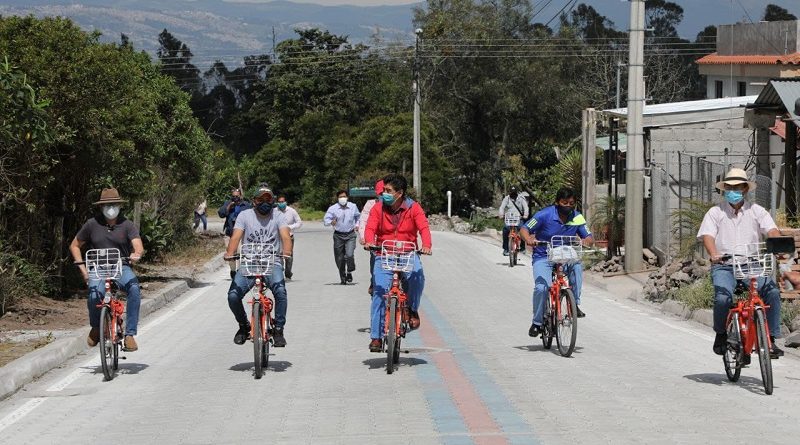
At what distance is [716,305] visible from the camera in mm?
11242

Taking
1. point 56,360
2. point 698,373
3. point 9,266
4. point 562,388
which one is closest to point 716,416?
point 562,388

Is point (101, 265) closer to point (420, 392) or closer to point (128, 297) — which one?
point (128, 297)

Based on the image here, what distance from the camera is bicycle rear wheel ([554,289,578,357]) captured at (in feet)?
42.6

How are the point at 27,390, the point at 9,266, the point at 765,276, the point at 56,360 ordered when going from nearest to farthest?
the point at 765,276
the point at 27,390
the point at 56,360
the point at 9,266

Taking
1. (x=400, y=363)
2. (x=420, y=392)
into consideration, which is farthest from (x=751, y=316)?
(x=400, y=363)

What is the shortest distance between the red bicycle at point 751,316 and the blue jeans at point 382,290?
2.96m

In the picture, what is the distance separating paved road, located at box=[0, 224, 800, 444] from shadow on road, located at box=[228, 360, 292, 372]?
0.07 feet

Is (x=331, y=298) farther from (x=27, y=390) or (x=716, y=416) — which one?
(x=716, y=416)

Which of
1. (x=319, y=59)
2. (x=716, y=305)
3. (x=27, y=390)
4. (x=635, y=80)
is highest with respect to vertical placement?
(x=319, y=59)

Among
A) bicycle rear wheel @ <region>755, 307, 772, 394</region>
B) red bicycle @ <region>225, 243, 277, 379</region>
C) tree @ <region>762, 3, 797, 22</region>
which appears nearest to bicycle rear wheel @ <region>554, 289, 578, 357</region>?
bicycle rear wheel @ <region>755, 307, 772, 394</region>

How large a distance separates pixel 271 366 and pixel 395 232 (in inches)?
71.8

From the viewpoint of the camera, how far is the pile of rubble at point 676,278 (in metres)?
21.0

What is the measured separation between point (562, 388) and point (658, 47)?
3007 inches

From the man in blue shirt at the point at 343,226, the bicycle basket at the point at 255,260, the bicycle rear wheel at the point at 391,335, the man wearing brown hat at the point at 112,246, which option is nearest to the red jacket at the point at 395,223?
the bicycle rear wheel at the point at 391,335
